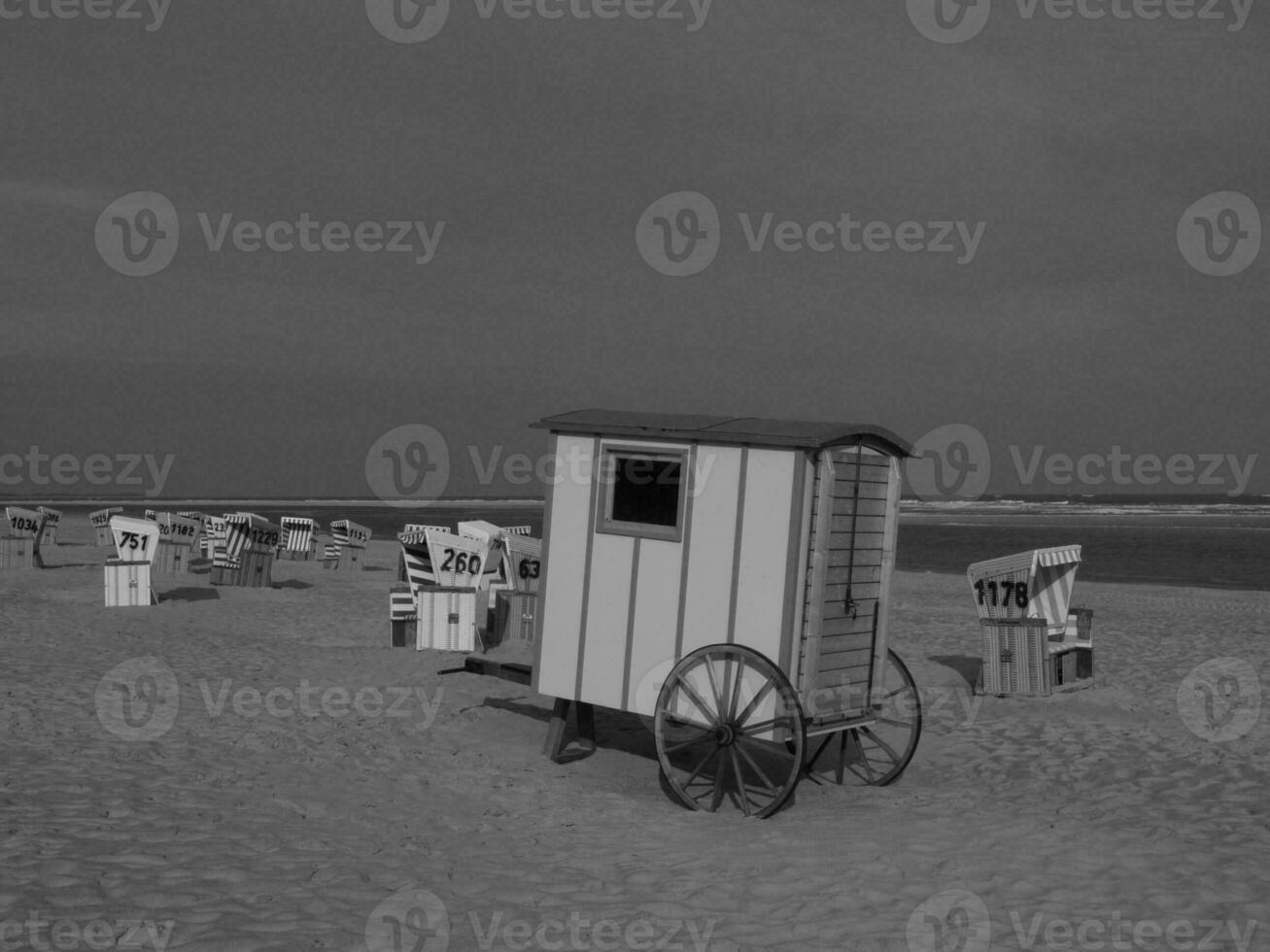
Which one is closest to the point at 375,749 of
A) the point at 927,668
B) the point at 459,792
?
the point at 459,792

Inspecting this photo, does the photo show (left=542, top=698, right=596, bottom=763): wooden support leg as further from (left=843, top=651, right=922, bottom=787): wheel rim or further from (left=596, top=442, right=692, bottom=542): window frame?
(left=843, top=651, right=922, bottom=787): wheel rim

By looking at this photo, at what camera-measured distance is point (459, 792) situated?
31.5ft

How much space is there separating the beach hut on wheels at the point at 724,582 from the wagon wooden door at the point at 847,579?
0.05 ft

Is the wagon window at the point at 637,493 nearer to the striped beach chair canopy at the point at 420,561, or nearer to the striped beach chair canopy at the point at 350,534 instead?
the striped beach chair canopy at the point at 420,561

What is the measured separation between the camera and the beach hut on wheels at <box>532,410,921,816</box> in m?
9.04

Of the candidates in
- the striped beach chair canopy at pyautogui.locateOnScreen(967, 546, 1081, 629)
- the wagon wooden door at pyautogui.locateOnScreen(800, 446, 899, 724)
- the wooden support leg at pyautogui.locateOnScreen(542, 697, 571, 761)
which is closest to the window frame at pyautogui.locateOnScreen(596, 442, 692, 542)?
the wagon wooden door at pyautogui.locateOnScreen(800, 446, 899, 724)

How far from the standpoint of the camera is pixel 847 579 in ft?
31.5

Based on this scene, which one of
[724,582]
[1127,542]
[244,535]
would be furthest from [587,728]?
[1127,542]

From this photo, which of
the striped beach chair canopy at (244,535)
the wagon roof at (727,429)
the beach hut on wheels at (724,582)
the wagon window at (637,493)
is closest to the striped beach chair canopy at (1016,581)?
the beach hut on wheels at (724,582)

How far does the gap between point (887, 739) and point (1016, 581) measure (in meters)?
3.40

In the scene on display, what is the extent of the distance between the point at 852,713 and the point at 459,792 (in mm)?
3241

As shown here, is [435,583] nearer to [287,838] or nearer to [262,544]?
[287,838]

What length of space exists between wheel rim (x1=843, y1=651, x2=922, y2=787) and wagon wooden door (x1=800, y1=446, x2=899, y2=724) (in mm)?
401

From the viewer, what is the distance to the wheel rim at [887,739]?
34.2 feet
